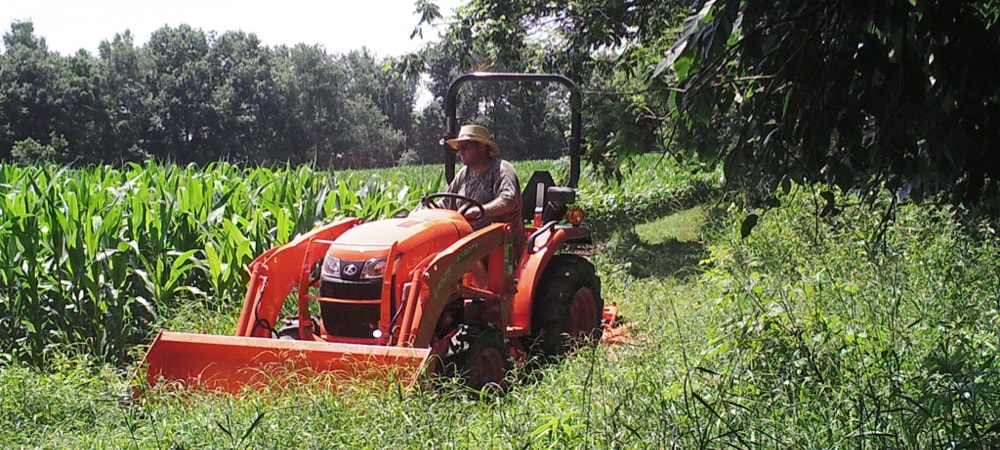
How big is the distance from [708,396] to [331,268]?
207cm

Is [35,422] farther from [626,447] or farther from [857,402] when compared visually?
[857,402]

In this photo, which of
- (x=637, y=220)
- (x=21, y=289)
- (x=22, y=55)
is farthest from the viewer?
(x=22, y=55)

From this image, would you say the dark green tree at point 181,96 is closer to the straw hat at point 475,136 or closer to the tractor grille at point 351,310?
the straw hat at point 475,136

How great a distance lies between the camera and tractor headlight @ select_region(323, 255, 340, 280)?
4.46 meters

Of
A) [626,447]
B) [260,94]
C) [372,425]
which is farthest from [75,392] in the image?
[260,94]

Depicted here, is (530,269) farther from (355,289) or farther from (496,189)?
(355,289)

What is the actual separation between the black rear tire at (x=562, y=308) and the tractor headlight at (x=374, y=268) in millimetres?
1149

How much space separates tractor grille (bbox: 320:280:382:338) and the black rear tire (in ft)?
3.64

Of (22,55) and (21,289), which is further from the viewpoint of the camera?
(22,55)

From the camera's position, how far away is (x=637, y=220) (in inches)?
664

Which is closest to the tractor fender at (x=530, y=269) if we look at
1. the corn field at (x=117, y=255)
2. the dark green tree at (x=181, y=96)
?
the corn field at (x=117, y=255)

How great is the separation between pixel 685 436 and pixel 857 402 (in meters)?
0.68

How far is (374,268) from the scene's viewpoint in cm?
440

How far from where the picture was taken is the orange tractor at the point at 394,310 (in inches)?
157
